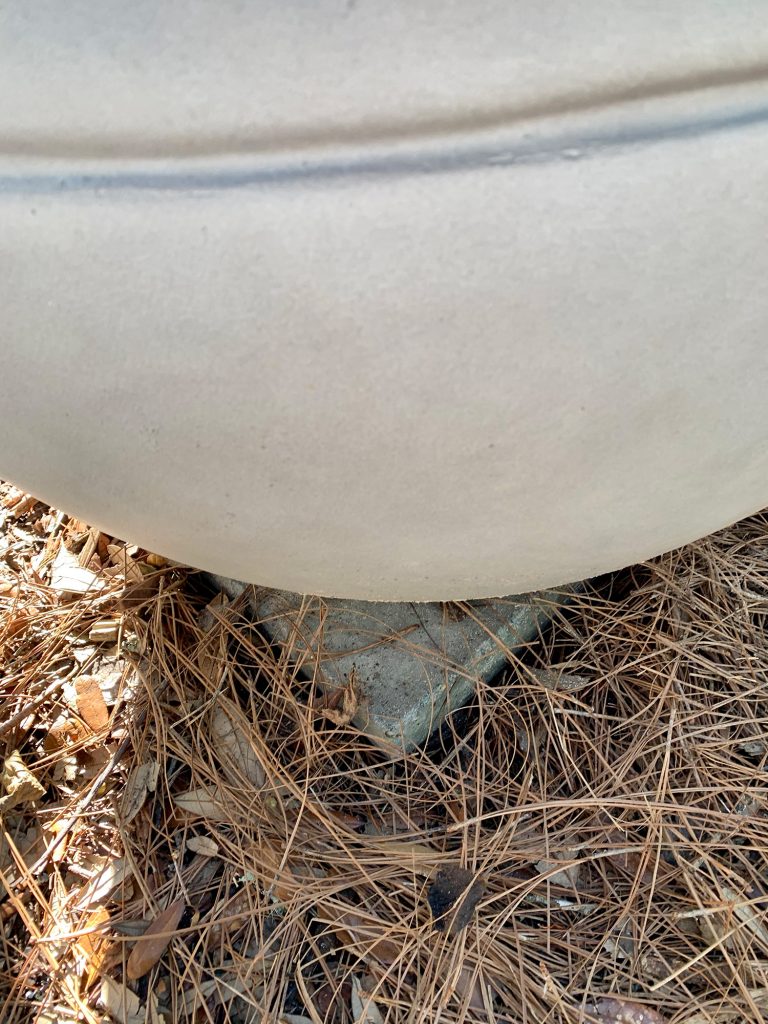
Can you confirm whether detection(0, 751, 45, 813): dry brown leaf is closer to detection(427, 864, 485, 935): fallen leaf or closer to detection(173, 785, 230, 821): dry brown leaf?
detection(173, 785, 230, 821): dry brown leaf

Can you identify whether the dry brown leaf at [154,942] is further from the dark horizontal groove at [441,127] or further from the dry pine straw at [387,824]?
the dark horizontal groove at [441,127]

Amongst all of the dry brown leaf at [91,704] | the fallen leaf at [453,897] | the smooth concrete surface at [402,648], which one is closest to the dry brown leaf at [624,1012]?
the fallen leaf at [453,897]

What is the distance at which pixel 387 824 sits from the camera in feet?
3.21

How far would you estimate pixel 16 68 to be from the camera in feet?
1.53

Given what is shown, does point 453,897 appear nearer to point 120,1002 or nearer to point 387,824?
point 387,824

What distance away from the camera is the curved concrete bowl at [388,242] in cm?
43

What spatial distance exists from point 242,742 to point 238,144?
2.49 feet

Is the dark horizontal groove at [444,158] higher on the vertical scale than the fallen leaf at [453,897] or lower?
higher

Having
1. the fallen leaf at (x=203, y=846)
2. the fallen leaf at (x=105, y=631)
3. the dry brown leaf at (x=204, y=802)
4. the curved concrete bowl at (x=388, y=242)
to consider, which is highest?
the curved concrete bowl at (x=388, y=242)

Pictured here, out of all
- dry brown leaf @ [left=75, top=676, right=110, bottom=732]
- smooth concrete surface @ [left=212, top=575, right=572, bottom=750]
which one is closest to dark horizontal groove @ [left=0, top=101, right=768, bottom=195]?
smooth concrete surface @ [left=212, top=575, right=572, bottom=750]

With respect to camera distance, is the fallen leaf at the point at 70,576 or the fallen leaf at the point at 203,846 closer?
the fallen leaf at the point at 203,846

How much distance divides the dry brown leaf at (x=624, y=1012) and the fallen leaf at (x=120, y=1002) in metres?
0.48

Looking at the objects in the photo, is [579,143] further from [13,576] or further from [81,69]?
[13,576]

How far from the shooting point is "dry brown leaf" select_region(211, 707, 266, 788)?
3.31ft
